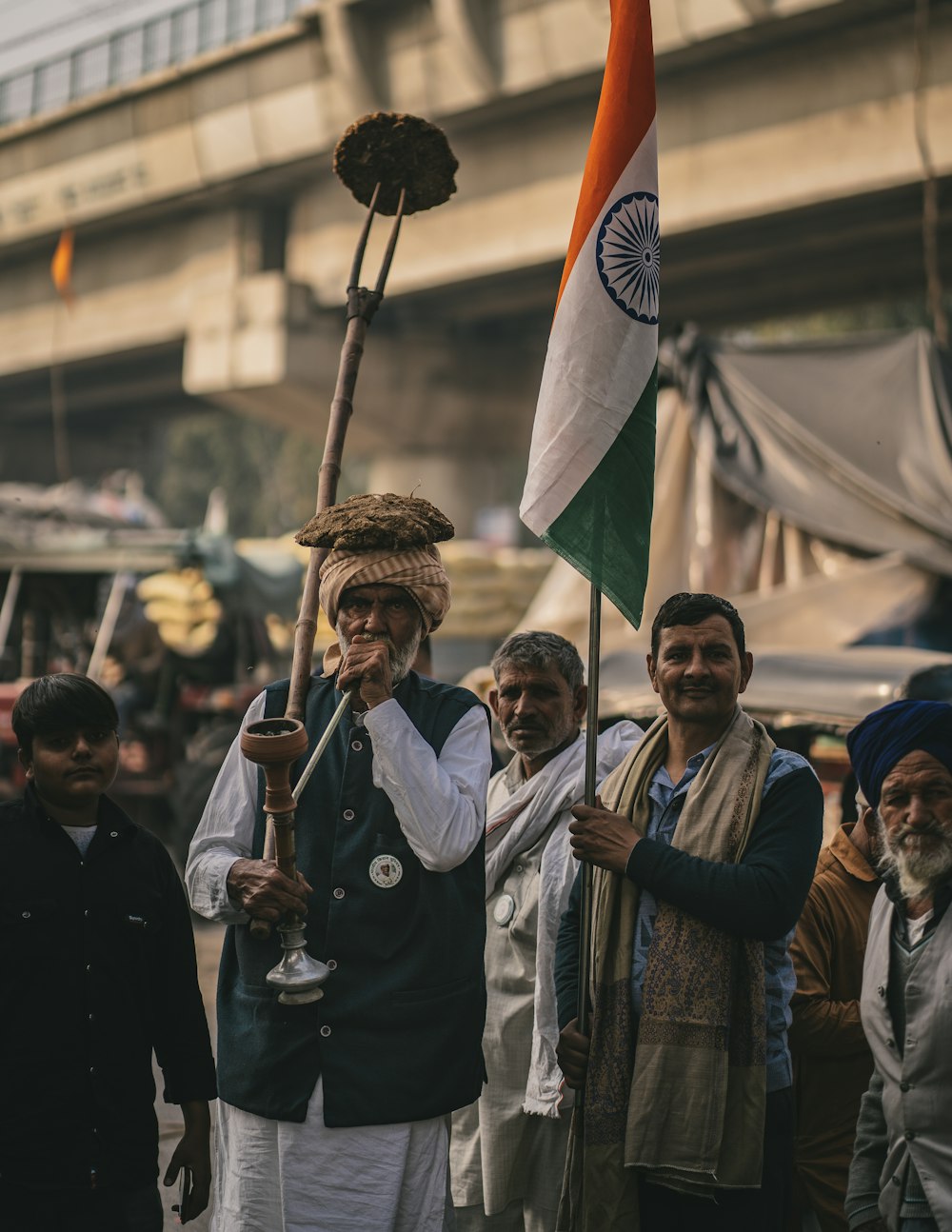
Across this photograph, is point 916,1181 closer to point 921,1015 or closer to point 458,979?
point 921,1015

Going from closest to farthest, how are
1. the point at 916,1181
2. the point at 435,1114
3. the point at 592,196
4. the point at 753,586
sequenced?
the point at 916,1181 → the point at 435,1114 → the point at 592,196 → the point at 753,586

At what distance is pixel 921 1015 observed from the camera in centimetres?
264

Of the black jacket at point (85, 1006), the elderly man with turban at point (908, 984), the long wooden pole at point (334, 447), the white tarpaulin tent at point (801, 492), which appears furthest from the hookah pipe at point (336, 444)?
the white tarpaulin tent at point (801, 492)

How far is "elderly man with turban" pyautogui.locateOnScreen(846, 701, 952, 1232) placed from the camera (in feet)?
8.56

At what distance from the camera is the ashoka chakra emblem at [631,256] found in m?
3.23

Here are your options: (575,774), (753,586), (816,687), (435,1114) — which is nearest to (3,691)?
(753,586)

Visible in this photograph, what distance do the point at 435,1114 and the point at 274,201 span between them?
1747 centimetres

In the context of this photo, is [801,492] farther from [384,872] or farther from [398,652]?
[384,872]

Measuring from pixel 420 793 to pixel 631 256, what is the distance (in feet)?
4.29

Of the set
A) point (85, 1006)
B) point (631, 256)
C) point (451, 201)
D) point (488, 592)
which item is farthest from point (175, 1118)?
point (451, 201)

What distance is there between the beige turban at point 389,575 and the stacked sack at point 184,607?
28.0 ft

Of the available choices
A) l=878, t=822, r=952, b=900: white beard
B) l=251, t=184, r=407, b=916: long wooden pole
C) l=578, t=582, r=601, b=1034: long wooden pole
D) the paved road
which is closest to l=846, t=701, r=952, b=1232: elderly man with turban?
l=878, t=822, r=952, b=900: white beard

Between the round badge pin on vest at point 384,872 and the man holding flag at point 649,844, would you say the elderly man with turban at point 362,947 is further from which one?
the man holding flag at point 649,844

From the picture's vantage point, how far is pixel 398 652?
2.96m
